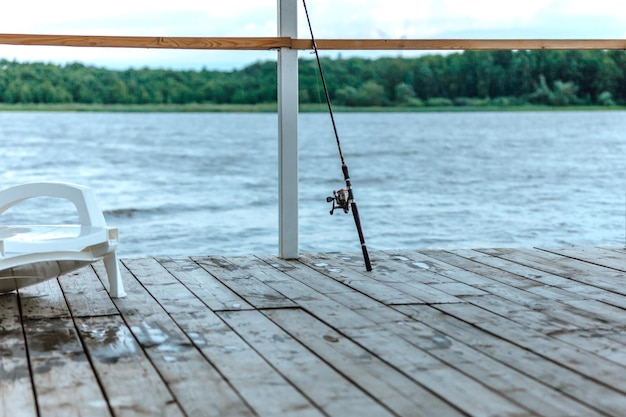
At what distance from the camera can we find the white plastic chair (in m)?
3.07

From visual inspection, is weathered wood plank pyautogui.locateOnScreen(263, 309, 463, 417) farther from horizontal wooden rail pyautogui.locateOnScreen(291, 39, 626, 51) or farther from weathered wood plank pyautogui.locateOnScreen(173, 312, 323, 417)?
horizontal wooden rail pyautogui.locateOnScreen(291, 39, 626, 51)

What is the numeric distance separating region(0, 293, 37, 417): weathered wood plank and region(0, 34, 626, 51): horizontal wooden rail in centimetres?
131

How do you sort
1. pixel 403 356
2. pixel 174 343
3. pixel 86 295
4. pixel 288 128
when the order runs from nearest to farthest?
pixel 403 356 < pixel 174 343 < pixel 86 295 < pixel 288 128

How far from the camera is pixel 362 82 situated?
22094mm

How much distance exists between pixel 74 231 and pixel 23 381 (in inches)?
44.5

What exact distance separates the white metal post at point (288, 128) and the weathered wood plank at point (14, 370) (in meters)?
1.45

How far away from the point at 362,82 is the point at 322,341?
65.0 feet

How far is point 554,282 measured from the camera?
3578mm

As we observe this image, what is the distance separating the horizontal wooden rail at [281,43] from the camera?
3.87 meters

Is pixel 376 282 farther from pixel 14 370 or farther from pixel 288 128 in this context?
pixel 14 370

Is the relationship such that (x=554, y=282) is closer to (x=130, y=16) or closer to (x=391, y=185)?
(x=391, y=185)

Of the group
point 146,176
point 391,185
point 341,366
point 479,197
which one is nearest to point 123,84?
point 146,176

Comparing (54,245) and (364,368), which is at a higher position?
(54,245)

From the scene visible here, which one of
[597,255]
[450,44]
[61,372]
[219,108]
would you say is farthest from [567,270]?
[219,108]
